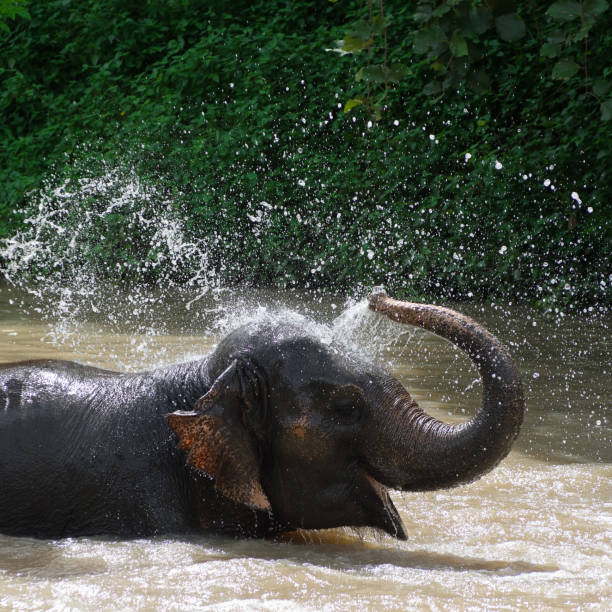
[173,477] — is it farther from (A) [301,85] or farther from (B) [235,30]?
(B) [235,30]

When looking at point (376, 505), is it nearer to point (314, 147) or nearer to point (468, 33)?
point (468, 33)

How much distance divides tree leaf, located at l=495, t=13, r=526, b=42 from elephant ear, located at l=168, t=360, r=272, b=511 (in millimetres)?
3461

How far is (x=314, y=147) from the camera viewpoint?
1494 centimetres

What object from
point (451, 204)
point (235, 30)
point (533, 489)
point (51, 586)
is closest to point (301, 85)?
point (235, 30)

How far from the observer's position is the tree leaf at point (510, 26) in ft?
20.7

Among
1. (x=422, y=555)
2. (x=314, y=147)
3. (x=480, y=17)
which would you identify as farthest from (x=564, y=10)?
(x=314, y=147)

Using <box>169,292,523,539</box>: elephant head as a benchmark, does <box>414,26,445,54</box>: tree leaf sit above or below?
above

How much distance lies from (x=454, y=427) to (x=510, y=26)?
3462 millimetres

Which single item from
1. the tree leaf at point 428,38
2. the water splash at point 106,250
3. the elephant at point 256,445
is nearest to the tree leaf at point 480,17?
the tree leaf at point 428,38

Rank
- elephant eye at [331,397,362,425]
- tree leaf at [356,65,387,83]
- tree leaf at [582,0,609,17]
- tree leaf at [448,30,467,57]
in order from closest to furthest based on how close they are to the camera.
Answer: elephant eye at [331,397,362,425], tree leaf at [582,0,609,17], tree leaf at [448,30,467,57], tree leaf at [356,65,387,83]

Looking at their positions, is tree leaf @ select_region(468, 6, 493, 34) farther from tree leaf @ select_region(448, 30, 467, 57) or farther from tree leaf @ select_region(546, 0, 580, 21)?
tree leaf @ select_region(546, 0, 580, 21)

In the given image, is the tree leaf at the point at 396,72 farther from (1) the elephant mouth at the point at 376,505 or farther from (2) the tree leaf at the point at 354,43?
(1) the elephant mouth at the point at 376,505

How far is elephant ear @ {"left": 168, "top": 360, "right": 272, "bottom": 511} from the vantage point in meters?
3.82

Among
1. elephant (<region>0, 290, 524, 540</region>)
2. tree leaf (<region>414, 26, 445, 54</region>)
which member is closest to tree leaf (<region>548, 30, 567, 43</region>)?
tree leaf (<region>414, 26, 445, 54</region>)
